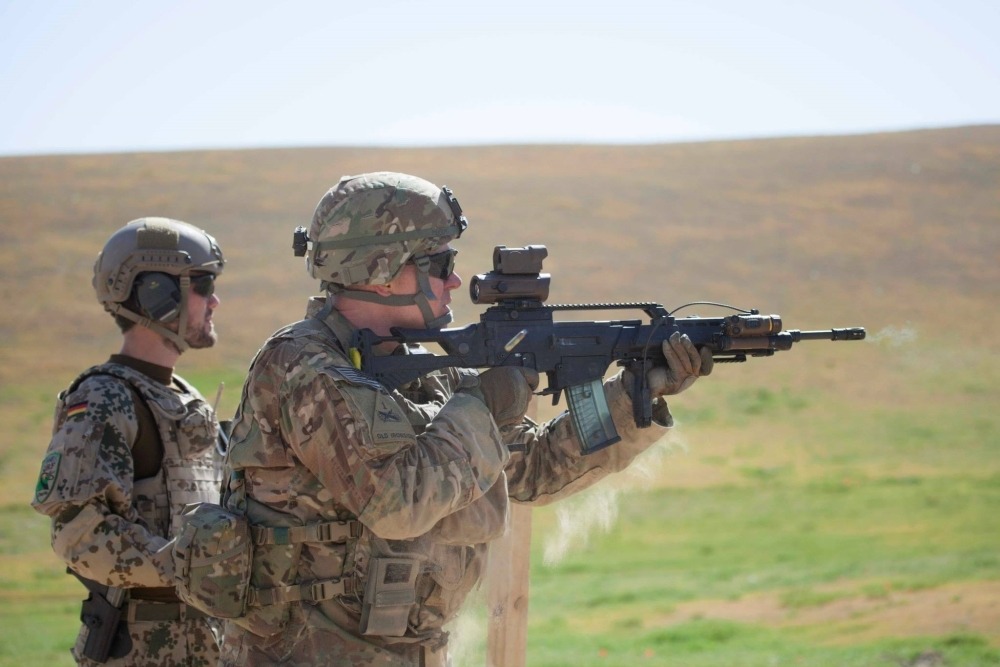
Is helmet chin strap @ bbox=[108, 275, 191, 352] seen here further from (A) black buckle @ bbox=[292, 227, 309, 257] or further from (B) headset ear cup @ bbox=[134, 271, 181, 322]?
(A) black buckle @ bbox=[292, 227, 309, 257]

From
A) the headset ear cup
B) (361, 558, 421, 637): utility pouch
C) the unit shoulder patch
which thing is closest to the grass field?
(361, 558, 421, 637): utility pouch

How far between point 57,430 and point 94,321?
2776cm

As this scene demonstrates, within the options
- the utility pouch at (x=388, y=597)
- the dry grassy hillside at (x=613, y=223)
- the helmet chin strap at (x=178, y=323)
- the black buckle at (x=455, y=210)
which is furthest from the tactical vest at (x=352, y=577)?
the dry grassy hillside at (x=613, y=223)

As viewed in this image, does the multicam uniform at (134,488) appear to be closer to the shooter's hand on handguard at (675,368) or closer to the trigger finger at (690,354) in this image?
the shooter's hand on handguard at (675,368)

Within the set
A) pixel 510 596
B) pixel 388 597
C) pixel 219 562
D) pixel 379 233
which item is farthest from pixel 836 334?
pixel 219 562

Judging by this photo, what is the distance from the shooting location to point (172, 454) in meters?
4.96

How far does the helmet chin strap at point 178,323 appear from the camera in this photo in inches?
205

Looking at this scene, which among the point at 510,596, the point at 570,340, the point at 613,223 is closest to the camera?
the point at 570,340

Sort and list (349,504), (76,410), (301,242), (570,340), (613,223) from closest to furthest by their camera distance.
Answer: (349,504), (301,242), (570,340), (76,410), (613,223)

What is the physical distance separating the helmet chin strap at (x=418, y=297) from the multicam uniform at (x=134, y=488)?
1.33 metres

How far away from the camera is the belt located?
483 centimetres

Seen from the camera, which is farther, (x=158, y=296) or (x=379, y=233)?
(x=158, y=296)

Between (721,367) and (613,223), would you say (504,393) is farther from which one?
(613,223)

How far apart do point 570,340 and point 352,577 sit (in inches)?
50.6
